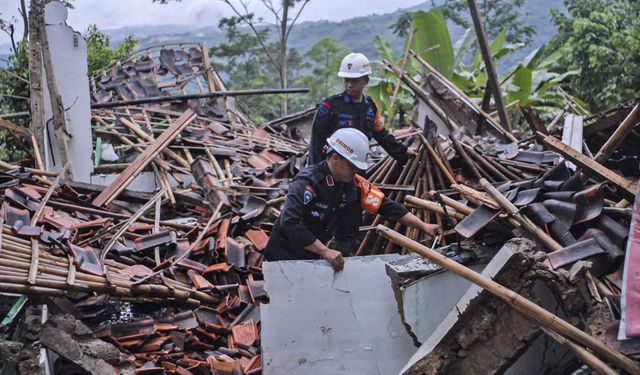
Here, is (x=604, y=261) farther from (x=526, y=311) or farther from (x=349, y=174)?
(x=349, y=174)

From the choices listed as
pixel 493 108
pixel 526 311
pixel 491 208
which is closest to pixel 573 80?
pixel 493 108

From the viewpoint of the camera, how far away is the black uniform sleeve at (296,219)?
4879mm

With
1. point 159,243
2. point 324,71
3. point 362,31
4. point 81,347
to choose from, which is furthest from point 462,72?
point 362,31

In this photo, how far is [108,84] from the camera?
40.0 ft

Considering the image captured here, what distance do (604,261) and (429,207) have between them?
1331 mm

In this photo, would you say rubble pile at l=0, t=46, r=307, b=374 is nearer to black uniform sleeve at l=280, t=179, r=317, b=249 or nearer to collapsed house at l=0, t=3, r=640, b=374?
collapsed house at l=0, t=3, r=640, b=374

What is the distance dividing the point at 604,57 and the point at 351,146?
13325 mm

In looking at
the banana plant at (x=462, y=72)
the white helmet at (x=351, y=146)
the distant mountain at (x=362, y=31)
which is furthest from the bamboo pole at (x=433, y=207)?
the distant mountain at (x=362, y=31)

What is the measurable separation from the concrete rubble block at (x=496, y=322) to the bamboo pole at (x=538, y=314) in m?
0.24

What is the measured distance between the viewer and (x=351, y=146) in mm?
4949

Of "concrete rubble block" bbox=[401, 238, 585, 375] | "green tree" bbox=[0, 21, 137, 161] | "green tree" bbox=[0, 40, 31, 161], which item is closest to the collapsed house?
"concrete rubble block" bbox=[401, 238, 585, 375]

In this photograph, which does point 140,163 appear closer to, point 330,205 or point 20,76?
point 330,205

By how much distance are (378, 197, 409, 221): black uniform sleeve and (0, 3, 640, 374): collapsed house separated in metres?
0.14

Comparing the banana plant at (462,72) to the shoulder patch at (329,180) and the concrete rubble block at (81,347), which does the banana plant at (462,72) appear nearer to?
the shoulder patch at (329,180)
